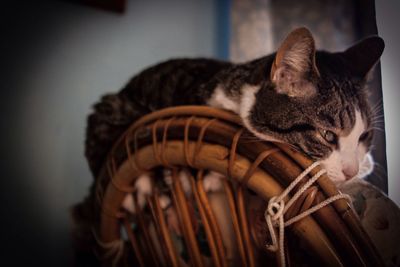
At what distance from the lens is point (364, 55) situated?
0.65 metres

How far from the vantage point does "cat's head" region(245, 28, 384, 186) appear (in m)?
0.56

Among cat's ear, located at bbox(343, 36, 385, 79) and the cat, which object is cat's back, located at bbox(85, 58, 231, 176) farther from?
cat's ear, located at bbox(343, 36, 385, 79)

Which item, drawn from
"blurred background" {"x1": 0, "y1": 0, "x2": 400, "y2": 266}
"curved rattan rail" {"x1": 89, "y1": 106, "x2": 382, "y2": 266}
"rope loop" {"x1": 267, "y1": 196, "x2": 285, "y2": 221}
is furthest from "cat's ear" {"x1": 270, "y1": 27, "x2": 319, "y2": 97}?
"blurred background" {"x1": 0, "y1": 0, "x2": 400, "y2": 266}

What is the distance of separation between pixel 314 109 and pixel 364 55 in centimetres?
20

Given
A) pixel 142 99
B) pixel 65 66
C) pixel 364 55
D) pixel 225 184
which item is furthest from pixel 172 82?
pixel 65 66

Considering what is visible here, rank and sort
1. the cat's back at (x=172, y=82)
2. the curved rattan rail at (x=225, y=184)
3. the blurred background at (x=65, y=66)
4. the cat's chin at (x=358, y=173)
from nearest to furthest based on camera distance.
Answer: the curved rattan rail at (x=225, y=184) < the cat's chin at (x=358, y=173) < the cat's back at (x=172, y=82) < the blurred background at (x=65, y=66)

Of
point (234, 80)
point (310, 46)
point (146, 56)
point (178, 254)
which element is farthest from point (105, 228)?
point (146, 56)

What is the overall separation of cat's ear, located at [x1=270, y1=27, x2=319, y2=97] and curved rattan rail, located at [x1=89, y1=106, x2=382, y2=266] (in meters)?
0.13

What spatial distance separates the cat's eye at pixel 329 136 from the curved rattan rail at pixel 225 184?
0.34 ft

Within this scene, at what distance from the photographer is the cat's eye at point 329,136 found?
0.57 m

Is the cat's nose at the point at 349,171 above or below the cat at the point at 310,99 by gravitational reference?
below

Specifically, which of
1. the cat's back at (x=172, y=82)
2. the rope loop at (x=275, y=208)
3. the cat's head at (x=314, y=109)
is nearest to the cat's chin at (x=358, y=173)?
the cat's head at (x=314, y=109)

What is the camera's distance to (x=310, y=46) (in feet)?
1.77

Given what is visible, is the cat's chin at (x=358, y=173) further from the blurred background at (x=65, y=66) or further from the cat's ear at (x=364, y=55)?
the blurred background at (x=65, y=66)
